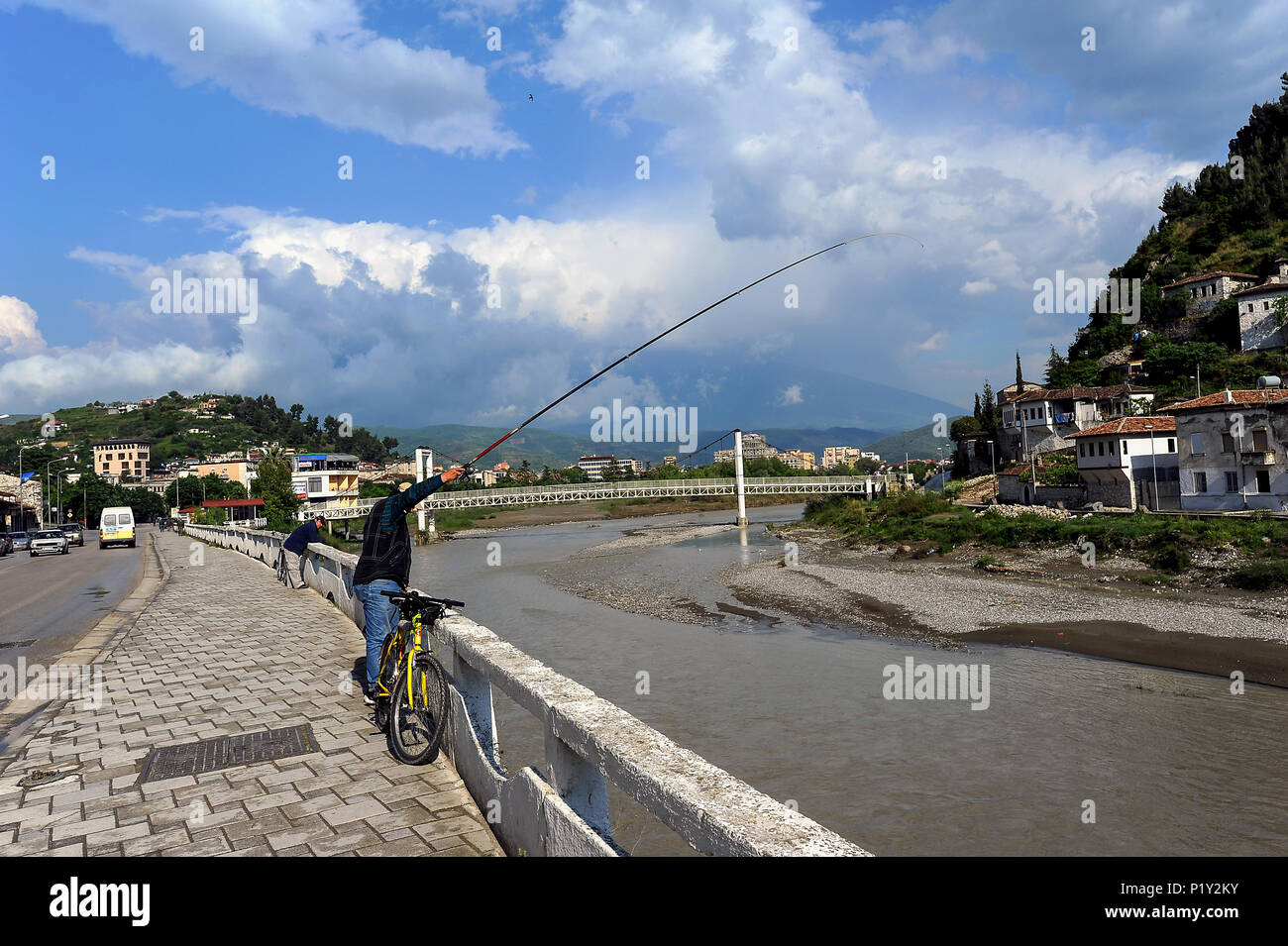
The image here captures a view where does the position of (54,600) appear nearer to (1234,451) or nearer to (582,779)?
(582,779)

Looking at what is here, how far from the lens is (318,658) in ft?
29.3

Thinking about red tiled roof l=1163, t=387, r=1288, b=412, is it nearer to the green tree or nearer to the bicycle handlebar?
the bicycle handlebar

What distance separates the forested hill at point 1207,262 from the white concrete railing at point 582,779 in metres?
63.2

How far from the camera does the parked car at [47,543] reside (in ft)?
128

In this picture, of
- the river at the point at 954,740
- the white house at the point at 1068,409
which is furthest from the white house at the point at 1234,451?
the river at the point at 954,740

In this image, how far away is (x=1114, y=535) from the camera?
30.3 meters

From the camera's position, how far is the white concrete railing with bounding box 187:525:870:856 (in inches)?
95.7

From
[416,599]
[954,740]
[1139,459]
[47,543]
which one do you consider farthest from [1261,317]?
[47,543]

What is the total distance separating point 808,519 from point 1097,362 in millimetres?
28601

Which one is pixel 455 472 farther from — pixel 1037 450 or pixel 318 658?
pixel 1037 450

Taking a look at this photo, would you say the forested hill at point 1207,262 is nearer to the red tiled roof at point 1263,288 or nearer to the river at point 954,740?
the red tiled roof at point 1263,288

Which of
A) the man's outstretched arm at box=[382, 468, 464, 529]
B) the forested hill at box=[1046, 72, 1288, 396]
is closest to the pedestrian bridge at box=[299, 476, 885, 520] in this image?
the forested hill at box=[1046, 72, 1288, 396]
